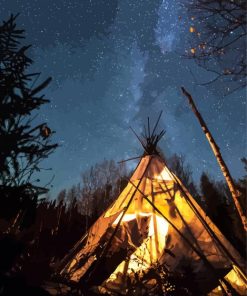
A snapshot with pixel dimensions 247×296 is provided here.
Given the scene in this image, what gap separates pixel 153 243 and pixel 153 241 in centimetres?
4

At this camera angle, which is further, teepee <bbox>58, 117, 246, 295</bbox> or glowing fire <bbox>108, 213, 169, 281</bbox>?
glowing fire <bbox>108, 213, 169, 281</bbox>

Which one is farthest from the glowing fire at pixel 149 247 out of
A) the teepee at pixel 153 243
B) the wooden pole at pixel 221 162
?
the wooden pole at pixel 221 162

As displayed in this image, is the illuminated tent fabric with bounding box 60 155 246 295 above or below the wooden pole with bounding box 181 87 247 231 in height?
below

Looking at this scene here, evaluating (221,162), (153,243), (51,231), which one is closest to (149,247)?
(153,243)

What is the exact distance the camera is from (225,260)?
4480 mm

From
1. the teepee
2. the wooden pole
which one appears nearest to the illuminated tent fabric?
the teepee

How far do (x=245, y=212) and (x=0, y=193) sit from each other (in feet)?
19.3

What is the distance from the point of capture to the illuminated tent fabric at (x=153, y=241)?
432cm

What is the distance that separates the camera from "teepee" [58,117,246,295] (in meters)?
4.24

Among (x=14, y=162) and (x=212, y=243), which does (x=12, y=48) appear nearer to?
(x=14, y=162)

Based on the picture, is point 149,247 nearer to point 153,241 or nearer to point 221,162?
point 153,241

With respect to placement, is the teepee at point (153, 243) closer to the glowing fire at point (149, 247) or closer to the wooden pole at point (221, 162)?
the glowing fire at point (149, 247)

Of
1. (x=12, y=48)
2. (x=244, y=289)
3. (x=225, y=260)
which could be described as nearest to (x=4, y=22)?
(x=12, y=48)

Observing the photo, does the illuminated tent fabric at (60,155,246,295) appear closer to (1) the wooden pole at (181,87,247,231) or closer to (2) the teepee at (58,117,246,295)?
(2) the teepee at (58,117,246,295)
